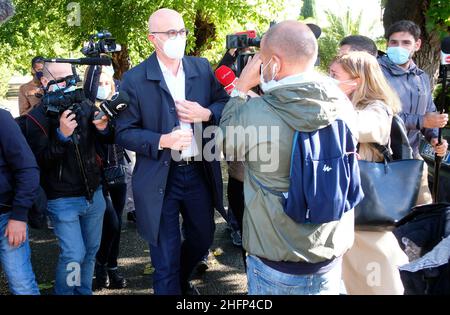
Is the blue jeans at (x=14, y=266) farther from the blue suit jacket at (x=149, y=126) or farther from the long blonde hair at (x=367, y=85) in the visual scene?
the long blonde hair at (x=367, y=85)

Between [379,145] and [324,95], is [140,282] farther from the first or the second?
[324,95]

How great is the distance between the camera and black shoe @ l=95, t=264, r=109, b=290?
405 centimetres

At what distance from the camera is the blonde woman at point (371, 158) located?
285 centimetres

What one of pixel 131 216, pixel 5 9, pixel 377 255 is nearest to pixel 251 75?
pixel 377 255

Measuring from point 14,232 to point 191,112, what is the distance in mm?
1289

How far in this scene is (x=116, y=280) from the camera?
4059mm

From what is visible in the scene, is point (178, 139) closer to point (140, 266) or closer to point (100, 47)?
point (100, 47)

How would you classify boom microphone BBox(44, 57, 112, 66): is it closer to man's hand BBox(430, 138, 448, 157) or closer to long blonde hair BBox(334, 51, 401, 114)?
long blonde hair BBox(334, 51, 401, 114)

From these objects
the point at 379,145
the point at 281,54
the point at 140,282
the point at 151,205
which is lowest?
Answer: the point at 140,282

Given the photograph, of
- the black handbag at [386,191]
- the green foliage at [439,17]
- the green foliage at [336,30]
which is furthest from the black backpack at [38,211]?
the green foliage at [336,30]

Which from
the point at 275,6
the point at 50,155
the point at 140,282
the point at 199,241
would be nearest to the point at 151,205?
the point at 199,241

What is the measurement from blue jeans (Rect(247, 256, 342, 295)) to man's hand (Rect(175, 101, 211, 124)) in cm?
103
